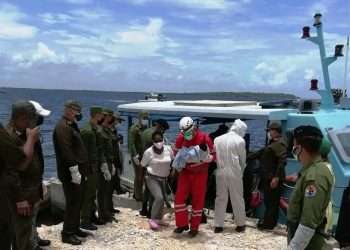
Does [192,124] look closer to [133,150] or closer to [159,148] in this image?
[159,148]

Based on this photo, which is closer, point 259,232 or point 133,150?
point 259,232

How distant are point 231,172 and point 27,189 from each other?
10.7 ft

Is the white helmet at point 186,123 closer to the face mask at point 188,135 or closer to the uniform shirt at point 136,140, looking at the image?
the face mask at point 188,135

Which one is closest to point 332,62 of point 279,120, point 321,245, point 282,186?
point 279,120

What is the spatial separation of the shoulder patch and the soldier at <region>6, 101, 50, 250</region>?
8.41ft

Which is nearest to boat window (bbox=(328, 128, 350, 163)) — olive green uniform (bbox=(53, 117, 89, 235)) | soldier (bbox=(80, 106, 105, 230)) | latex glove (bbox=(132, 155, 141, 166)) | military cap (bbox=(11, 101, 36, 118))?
latex glove (bbox=(132, 155, 141, 166))

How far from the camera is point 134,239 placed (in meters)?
7.04

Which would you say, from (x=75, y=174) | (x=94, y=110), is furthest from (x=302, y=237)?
(x=94, y=110)

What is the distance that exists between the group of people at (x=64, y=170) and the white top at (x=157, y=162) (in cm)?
56

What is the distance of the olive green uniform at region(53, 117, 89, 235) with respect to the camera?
6309mm

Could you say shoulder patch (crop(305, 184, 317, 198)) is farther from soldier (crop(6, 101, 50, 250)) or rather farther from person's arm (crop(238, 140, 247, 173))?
person's arm (crop(238, 140, 247, 173))

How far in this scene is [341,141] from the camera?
7578 millimetres

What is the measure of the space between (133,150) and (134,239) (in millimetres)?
2149

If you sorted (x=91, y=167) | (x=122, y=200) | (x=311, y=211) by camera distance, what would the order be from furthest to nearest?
(x=122, y=200) → (x=91, y=167) → (x=311, y=211)
